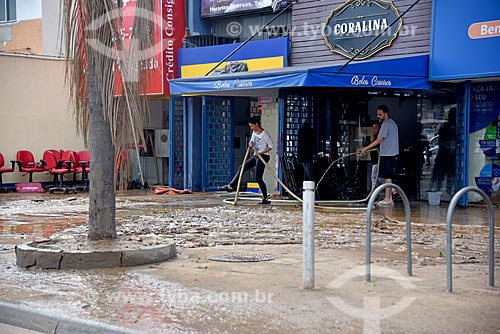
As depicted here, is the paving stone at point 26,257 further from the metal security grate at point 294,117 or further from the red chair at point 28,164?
the red chair at point 28,164

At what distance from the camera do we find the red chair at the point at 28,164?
21.8 metres

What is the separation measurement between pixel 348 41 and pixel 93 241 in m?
9.96

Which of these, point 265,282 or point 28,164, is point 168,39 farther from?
point 265,282

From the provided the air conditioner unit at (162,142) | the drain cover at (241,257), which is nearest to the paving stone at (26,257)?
the drain cover at (241,257)

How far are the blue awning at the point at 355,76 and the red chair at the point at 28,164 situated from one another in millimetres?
7740

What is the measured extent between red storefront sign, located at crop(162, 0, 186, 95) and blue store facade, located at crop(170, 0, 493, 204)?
1.06 ft

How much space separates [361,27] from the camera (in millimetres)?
17266

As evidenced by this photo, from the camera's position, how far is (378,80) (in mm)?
15281

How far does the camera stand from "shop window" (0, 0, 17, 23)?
28781mm

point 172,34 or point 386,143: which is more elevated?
point 172,34

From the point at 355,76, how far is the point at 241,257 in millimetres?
6866

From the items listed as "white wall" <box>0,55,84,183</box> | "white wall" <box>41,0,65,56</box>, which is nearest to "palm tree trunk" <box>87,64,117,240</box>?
"white wall" <box>0,55,84,183</box>

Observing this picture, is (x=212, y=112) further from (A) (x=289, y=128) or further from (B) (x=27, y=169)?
(B) (x=27, y=169)

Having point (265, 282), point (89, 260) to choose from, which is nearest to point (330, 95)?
point (89, 260)
